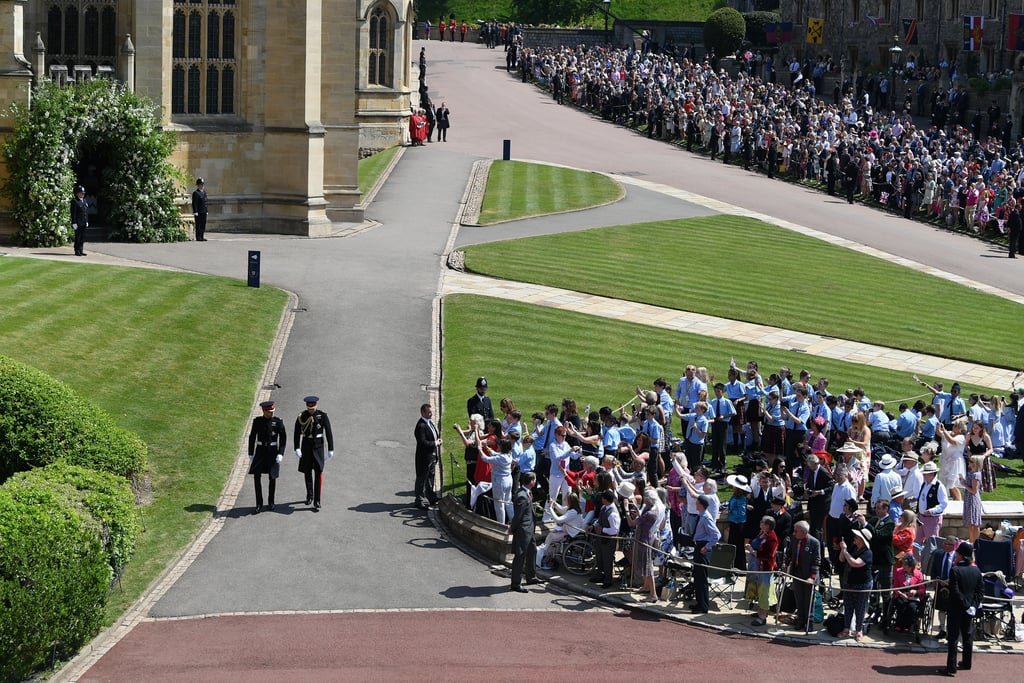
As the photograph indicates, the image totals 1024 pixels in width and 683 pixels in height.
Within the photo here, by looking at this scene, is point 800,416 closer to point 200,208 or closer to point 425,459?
point 425,459

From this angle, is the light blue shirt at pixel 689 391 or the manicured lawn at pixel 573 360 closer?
the light blue shirt at pixel 689 391

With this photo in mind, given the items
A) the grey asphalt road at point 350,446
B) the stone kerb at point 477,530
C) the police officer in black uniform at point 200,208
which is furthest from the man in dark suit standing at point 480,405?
the police officer in black uniform at point 200,208

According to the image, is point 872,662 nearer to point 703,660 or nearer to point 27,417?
point 703,660

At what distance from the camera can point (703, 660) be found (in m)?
18.7

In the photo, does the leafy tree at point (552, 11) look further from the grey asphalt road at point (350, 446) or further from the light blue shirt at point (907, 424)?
the light blue shirt at point (907, 424)

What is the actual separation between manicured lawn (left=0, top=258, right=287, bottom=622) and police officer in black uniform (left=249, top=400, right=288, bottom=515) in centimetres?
86

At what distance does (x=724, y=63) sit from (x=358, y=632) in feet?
213

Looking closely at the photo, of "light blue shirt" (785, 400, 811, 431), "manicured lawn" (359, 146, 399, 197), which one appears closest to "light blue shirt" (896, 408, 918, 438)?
"light blue shirt" (785, 400, 811, 431)

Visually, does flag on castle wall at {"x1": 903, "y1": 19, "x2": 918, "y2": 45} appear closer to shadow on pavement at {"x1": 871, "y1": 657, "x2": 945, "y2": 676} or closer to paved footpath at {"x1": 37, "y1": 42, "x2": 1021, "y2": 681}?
paved footpath at {"x1": 37, "y1": 42, "x2": 1021, "y2": 681}

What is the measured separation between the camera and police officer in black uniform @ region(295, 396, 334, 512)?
75.9 feet

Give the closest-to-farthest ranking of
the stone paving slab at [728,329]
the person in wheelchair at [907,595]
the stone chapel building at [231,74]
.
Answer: the person in wheelchair at [907,595]
the stone paving slab at [728,329]
the stone chapel building at [231,74]

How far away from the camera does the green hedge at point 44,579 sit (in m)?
16.6

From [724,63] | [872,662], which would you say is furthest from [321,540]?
[724,63]

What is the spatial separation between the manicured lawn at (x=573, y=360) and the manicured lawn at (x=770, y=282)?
3.46m
